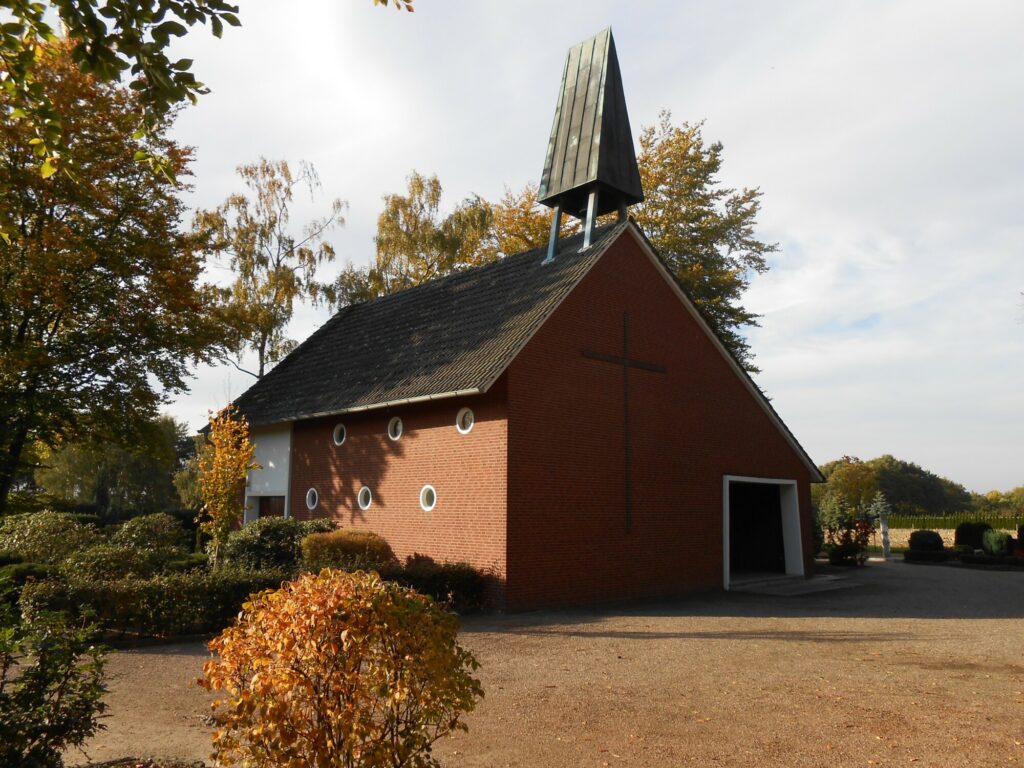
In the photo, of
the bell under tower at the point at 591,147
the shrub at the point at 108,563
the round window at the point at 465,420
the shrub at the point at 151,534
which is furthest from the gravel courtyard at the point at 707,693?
the bell under tower at the point at 591,147

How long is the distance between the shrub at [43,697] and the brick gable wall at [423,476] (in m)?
9.13

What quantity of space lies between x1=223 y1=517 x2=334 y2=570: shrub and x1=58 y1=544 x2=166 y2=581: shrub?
1.71m

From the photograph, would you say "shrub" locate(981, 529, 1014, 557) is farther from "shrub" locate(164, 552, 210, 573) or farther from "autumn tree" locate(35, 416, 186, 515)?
"autumn tree" locate(35, 416, 186, 515)

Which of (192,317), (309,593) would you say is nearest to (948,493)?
(192,317)

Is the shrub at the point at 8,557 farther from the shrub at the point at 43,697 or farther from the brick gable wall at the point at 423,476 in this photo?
the shrub at the point at 43,697

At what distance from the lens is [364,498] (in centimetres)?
1661

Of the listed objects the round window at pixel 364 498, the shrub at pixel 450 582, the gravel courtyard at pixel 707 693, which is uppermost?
the round window at pixel 364 498

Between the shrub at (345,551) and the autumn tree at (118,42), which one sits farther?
→ the shrub at (345,551)

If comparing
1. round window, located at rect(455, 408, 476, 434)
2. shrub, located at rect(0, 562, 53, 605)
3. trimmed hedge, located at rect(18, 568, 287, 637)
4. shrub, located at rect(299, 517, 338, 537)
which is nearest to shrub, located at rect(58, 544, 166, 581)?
shrub, located at rect(0, 562, 53, 605)

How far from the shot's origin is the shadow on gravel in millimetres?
12320

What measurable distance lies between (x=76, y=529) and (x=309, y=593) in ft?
47.2

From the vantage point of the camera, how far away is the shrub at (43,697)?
13.4 ft

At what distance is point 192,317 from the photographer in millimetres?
18750

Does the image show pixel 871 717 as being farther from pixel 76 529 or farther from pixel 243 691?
pixel 76 529
